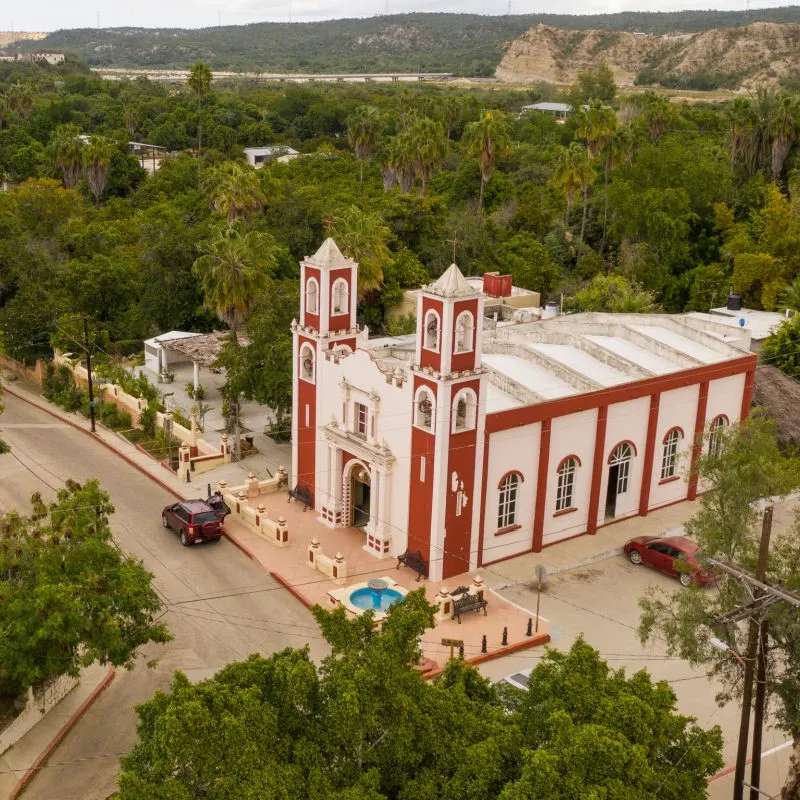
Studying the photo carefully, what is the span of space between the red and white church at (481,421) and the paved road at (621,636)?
1.93 m

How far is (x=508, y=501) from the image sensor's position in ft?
96.1

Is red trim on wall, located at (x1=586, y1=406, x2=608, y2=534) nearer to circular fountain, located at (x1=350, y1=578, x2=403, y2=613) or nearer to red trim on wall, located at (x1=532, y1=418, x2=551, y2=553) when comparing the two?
red trim on wall, located at (x1=532, y1=418, x2=551, y2=553)

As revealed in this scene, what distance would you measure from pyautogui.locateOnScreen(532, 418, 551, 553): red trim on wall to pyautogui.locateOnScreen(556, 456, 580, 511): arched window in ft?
2.54

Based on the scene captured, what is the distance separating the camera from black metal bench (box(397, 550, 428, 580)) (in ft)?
92.7

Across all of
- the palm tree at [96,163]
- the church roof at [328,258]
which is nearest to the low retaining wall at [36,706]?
the church roof at [328,258]

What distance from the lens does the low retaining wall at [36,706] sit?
21172 millimetres

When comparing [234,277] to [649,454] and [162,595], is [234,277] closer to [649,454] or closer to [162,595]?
[162,595]

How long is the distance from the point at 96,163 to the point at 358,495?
51.4 meters

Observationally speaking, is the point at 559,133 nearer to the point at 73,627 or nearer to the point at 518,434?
the point at 518,434

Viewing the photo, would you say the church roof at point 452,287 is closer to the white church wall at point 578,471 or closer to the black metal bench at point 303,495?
the white church wall at point 578,471

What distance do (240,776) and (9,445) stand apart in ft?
90.6

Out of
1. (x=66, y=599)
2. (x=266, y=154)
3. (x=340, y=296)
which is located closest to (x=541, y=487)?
(x=340, y=296)

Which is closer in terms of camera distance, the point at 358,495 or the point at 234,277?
the point at 358,495

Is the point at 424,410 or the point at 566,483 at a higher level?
the point at 424,410
